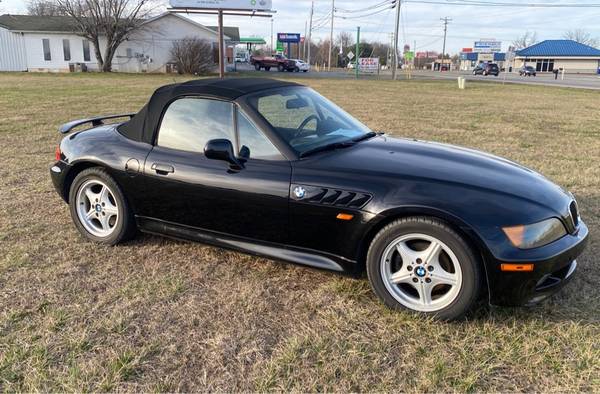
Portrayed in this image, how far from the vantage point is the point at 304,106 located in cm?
397

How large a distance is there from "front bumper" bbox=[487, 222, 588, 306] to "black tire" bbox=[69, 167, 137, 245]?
2790 millimetres

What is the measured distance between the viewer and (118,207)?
395 centimetres

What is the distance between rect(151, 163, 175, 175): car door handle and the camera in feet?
11.8

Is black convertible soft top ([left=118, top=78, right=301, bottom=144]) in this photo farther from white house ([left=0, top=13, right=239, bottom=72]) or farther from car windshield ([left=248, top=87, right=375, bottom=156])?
white house ([left=0, top=13, right=239, bottom=72])

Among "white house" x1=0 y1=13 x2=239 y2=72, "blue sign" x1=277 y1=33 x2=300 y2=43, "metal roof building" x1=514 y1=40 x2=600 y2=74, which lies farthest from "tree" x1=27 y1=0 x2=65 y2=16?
"metal roof building" x1=514 y1=40 x2=600 y2=74

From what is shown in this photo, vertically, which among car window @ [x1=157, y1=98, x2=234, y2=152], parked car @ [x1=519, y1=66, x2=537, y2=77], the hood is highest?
parked car @ [x1=519, y1=66, x2=537, y2=77]

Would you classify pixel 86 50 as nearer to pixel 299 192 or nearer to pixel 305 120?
pixel 305 120


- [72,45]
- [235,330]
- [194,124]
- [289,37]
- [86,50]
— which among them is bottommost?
[235,330]

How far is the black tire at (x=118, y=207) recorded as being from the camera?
3.91m

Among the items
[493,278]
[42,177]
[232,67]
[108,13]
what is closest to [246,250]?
[493,278]

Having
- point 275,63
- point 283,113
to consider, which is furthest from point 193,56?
point 283,113

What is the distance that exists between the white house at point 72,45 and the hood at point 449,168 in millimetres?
39314

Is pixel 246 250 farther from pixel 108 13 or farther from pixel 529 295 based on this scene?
pixel 108 13

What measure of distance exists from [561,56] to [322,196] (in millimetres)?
94399
